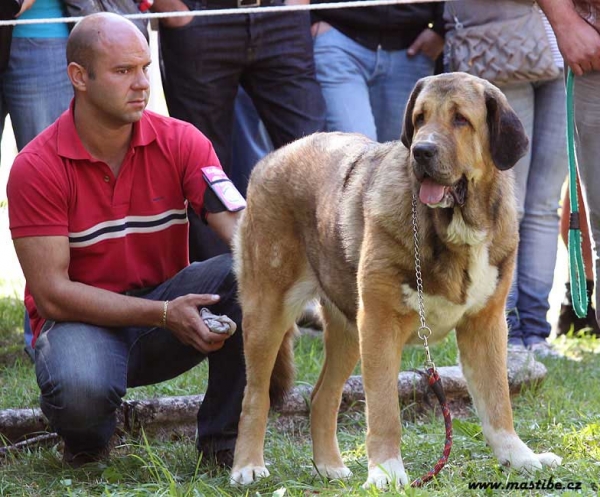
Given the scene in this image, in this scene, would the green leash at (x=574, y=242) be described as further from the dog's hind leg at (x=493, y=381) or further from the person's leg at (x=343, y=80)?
the person's leg at (x=343, y=80)

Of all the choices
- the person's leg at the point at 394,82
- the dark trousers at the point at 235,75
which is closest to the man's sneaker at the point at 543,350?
the person's leg at the point at 394,82

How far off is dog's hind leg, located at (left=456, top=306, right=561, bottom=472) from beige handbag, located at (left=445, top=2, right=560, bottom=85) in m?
2.26

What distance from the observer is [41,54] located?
18.0 feet

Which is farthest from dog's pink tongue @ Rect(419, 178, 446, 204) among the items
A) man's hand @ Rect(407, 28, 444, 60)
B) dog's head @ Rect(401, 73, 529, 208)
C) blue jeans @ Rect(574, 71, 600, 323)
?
man's hand @ Rect(407, 28, 444, 60)

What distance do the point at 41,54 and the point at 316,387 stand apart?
2.26 m

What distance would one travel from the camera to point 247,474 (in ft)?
14.6

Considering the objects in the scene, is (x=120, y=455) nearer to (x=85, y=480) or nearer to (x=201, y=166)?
(x=85, y=480)

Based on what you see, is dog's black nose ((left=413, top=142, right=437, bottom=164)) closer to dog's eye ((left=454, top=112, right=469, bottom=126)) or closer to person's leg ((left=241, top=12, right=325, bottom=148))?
dog's eye ((left=454, top=112, right=469, bottom=126))

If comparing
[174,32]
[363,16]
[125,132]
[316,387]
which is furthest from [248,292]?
[363,16]

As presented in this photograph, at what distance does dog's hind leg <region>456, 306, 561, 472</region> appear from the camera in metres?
4.19

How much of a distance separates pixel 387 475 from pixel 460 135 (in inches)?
50.5

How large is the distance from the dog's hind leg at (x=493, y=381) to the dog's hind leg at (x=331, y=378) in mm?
594

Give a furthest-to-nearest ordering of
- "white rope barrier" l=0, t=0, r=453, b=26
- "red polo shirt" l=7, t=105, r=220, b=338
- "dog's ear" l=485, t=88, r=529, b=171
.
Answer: "white rope barrier" l=0, t=0, r=453, b=26 < "red polo shirt" l=7, t=105, r=220, b=338 < "dog's ear" l=485, t=88, r=529, b=171

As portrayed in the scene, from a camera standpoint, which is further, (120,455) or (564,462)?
(120,455)
